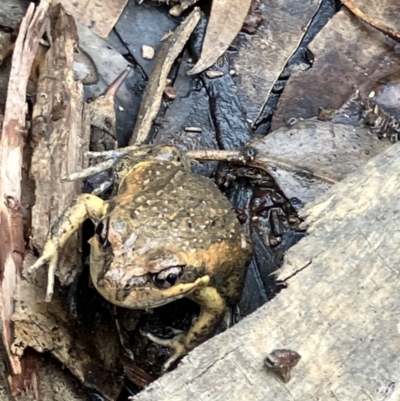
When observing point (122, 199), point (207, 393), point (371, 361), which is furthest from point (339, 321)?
point (122, 199)

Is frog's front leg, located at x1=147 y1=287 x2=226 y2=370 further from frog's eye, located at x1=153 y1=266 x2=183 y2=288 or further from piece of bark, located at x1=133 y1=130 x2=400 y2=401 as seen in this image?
piece of bark, located at x1=133 y1=130 x2=400 y2=401

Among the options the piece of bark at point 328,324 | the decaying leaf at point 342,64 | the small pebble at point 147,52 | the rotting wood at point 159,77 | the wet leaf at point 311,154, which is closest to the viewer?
the piece of bark at point 328,324

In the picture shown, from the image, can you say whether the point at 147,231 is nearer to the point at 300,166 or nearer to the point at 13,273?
the point at 13,273

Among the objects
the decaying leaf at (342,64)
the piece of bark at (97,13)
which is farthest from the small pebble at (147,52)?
the decaying leaf at (342,64)

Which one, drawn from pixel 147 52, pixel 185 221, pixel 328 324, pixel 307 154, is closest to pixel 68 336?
pixel 185 221

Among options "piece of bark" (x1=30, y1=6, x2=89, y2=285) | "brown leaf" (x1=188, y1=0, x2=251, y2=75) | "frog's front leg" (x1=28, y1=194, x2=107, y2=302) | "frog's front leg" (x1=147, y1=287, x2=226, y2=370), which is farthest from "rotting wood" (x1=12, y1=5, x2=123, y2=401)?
"brown leaf" (x1=188, y1=0, x2=251, y2=75)

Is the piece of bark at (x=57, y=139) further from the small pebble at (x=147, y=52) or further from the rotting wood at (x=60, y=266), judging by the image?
the small pebble at (x=147, y=52)
